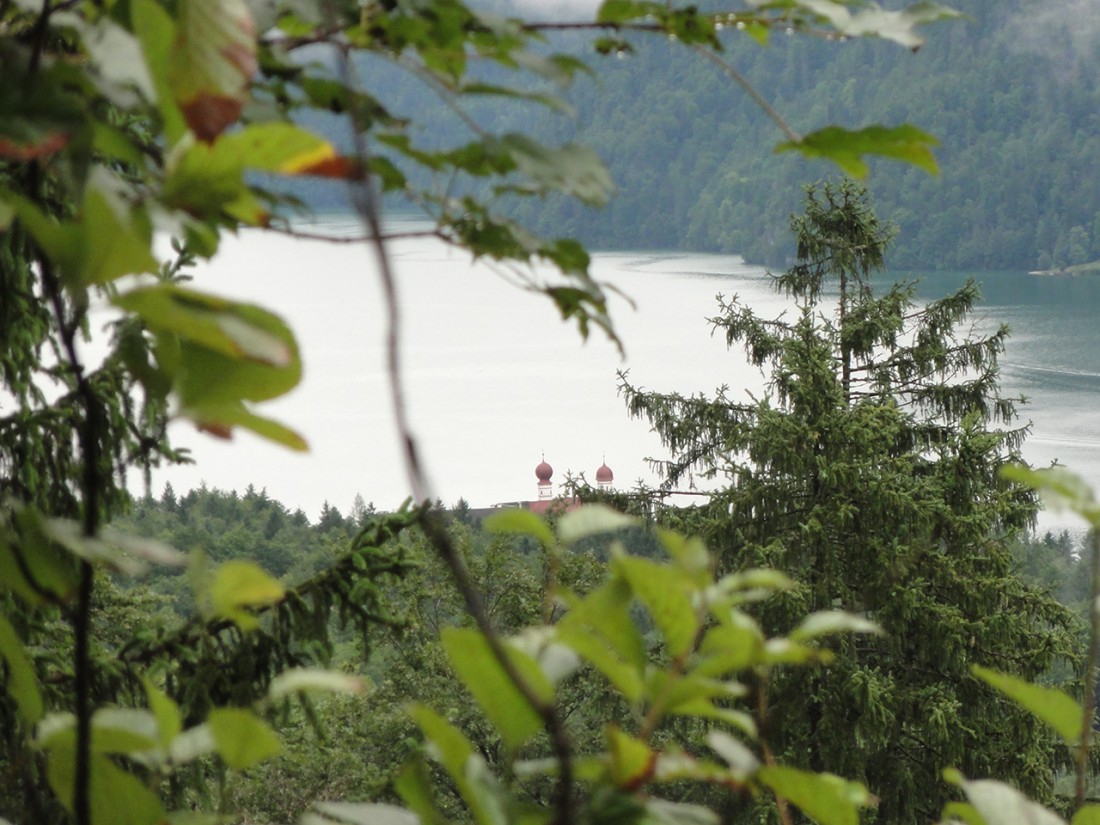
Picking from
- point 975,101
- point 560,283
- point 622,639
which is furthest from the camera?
point 975,101

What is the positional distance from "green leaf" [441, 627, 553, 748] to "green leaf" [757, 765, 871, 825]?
0.09 m

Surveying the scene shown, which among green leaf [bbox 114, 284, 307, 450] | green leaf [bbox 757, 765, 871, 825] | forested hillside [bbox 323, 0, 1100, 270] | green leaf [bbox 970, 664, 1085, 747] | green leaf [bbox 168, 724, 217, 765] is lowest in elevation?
green leaf [bbox 757, 765, 871, 825]

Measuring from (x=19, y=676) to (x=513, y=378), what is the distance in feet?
131

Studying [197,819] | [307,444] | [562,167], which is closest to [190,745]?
[197,819]

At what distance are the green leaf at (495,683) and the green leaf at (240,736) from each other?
0.06 metres

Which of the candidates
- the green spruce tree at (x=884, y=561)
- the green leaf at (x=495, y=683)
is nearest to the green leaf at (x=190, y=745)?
the green leaf at (x=495, y=683)

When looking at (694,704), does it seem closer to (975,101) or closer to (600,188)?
(600,188)

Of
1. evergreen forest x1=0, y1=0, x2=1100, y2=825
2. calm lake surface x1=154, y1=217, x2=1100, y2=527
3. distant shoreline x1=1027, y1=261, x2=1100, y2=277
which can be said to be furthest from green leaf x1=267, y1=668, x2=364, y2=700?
distant shoreline x1=1027, y1=261, x2=1100, y2=277

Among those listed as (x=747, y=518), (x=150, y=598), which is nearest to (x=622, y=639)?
(x=150, y=598)

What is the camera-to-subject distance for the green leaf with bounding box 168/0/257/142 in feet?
1.12

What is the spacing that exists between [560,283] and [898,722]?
1024cm

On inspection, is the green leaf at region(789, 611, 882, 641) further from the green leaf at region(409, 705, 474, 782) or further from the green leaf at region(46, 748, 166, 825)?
the green leaf at region(46, 748, 166, 825)

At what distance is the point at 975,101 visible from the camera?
2432 inches

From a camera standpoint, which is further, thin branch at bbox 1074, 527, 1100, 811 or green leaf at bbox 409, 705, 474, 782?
thin branch at bbox 1074, 527, 1100, 811
